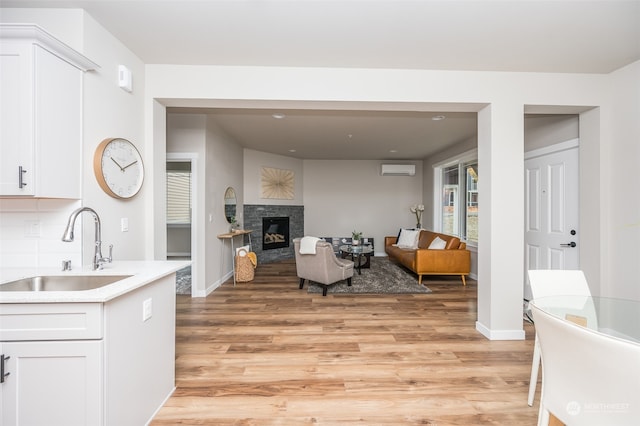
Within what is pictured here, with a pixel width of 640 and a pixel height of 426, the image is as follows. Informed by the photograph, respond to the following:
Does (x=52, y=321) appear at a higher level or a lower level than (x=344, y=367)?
higher

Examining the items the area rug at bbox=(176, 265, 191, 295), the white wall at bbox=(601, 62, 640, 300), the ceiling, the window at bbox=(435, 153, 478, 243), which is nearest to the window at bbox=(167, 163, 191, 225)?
the area rug at bbox=(176, 265, 191, 295)

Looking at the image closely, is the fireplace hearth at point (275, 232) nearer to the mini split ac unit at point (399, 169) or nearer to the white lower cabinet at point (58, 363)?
the mini split ac unit at point (399, 169)

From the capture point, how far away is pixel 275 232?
6.66 meters

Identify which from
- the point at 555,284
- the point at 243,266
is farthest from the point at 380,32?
the point at 243,266

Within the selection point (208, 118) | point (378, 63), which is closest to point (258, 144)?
point (208, 118)

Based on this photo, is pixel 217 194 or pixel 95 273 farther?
pixel 217 194

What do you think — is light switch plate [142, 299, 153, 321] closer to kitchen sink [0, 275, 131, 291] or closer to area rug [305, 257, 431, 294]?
Result: kitchen sink [0, 275, 131, 291]

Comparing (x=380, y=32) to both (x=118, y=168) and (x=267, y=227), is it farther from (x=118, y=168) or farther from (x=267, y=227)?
(x=267, y=227)

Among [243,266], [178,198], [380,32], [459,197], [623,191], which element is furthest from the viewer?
[178,198]

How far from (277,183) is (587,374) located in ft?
20.3

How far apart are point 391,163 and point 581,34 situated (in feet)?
16.9

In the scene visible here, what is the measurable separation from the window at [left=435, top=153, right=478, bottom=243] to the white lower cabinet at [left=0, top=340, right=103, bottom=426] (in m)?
5.52

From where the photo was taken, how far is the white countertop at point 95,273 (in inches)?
46.5

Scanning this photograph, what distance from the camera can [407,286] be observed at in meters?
4.40
